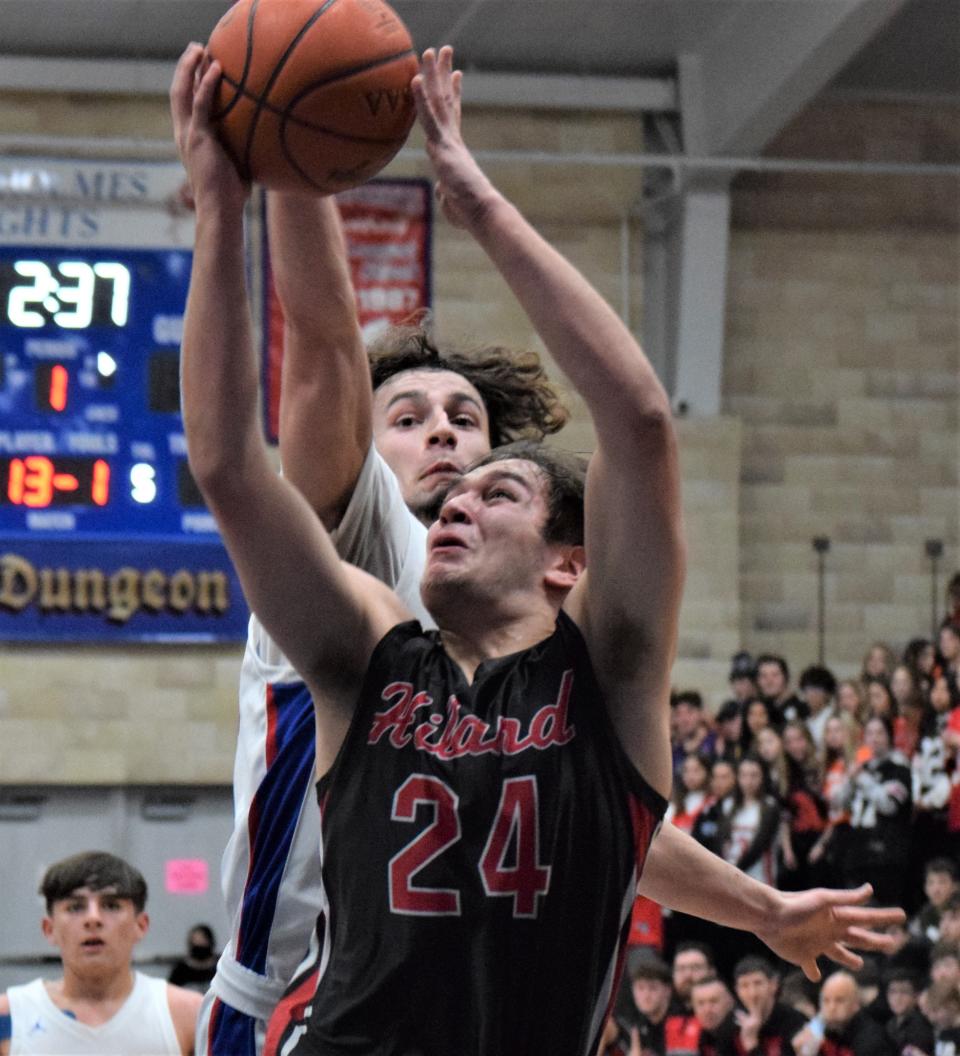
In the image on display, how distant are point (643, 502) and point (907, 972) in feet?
20.5

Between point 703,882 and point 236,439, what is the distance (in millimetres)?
1334

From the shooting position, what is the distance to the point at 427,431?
3551 millimetres

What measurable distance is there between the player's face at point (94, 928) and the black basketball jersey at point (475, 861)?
3.58m

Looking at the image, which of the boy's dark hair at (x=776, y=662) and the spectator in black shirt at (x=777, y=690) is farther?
the boy's dark hair at (x=776, y=662)

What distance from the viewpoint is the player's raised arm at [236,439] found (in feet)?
8.48

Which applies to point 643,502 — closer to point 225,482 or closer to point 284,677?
point 225,482

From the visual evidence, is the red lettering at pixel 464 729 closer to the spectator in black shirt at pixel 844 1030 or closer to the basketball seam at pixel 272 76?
the basketball seam at pixel 272 76

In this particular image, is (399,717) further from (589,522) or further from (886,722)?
(886,722)

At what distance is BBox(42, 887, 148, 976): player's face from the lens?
6.12 metres

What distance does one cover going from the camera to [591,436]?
13.2 m

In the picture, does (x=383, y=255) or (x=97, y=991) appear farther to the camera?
(x=383, y=255)

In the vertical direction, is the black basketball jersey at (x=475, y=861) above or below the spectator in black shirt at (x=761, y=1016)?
above

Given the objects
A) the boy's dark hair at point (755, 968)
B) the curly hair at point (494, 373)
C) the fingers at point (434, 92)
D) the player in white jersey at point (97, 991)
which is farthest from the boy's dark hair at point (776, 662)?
the fingers at point (434, 92)

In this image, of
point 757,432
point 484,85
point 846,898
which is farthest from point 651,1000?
point 484,85
